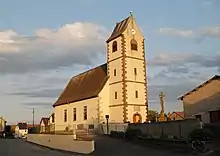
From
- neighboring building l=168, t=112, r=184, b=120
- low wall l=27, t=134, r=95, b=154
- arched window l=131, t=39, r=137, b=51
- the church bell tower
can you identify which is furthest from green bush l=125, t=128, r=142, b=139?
neighboring building l=168, t=112, r=184, b=120

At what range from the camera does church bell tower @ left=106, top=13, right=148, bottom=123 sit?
47969 millimetres

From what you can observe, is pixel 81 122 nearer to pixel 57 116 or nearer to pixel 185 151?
pixel 57 116

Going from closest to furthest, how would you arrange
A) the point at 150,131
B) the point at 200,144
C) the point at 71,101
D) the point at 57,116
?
the point at 200,144, the point at 150,131, the point at 71,101, the point at 57,116

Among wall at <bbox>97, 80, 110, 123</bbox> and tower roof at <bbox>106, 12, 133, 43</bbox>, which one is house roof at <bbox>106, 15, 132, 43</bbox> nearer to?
tower roof at <bbox>106, 12, 133, 43</bbox>

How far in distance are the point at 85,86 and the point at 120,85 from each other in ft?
32.6

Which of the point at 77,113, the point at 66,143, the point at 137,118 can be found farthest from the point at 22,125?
the point at 66,143

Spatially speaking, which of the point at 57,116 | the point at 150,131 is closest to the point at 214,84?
the point at 150,131

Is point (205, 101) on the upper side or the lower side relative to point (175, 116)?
upper

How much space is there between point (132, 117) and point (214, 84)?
1600cm

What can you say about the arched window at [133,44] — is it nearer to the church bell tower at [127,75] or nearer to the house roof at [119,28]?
the church bell tower at [127,75]

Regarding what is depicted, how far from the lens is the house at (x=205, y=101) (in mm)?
34062

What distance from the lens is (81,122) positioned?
54.4 m

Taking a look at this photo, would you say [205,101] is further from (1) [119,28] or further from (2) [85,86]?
(2) [85,86]

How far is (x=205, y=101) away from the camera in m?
35.3
